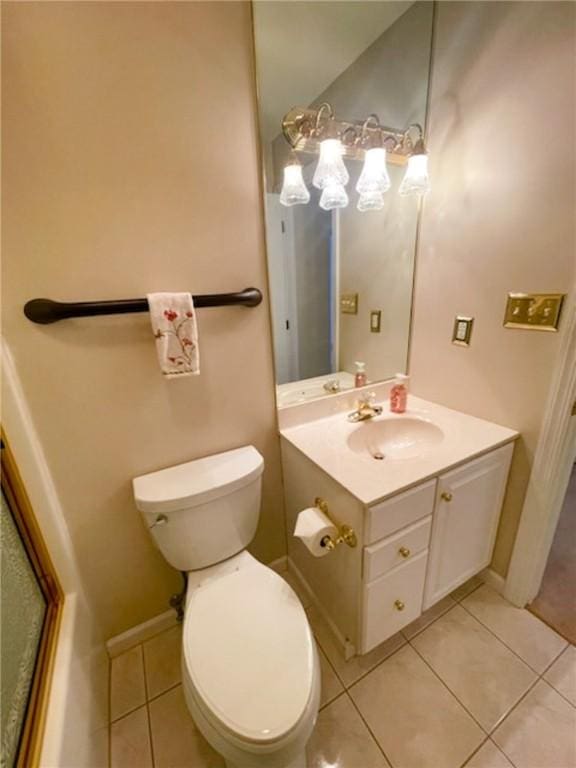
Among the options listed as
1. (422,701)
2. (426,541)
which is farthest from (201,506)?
(422,701)

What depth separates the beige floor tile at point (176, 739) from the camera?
961mm

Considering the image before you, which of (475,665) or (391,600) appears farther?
(475,665)

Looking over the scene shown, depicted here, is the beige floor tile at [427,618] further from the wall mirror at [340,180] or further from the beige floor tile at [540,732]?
the wall mirror at [340,180]

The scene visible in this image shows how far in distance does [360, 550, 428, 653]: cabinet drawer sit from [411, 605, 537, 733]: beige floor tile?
0.21 meters

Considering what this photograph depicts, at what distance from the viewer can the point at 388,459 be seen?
1146mm

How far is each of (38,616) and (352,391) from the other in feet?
4.22

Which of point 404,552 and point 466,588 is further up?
point 404,552

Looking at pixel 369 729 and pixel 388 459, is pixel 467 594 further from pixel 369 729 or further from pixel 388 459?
pixel 388 459

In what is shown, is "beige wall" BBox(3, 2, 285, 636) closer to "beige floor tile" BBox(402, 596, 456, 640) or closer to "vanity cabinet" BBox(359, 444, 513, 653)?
"vanity cabinet" BBox(359, 444, 513, 653)

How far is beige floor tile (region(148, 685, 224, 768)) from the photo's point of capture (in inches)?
37.9

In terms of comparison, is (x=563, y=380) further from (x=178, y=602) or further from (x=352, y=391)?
(x=178, y=602)

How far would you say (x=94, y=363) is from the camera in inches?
37.1

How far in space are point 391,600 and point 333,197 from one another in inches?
57.3

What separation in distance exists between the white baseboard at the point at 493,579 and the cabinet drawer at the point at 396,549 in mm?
623
